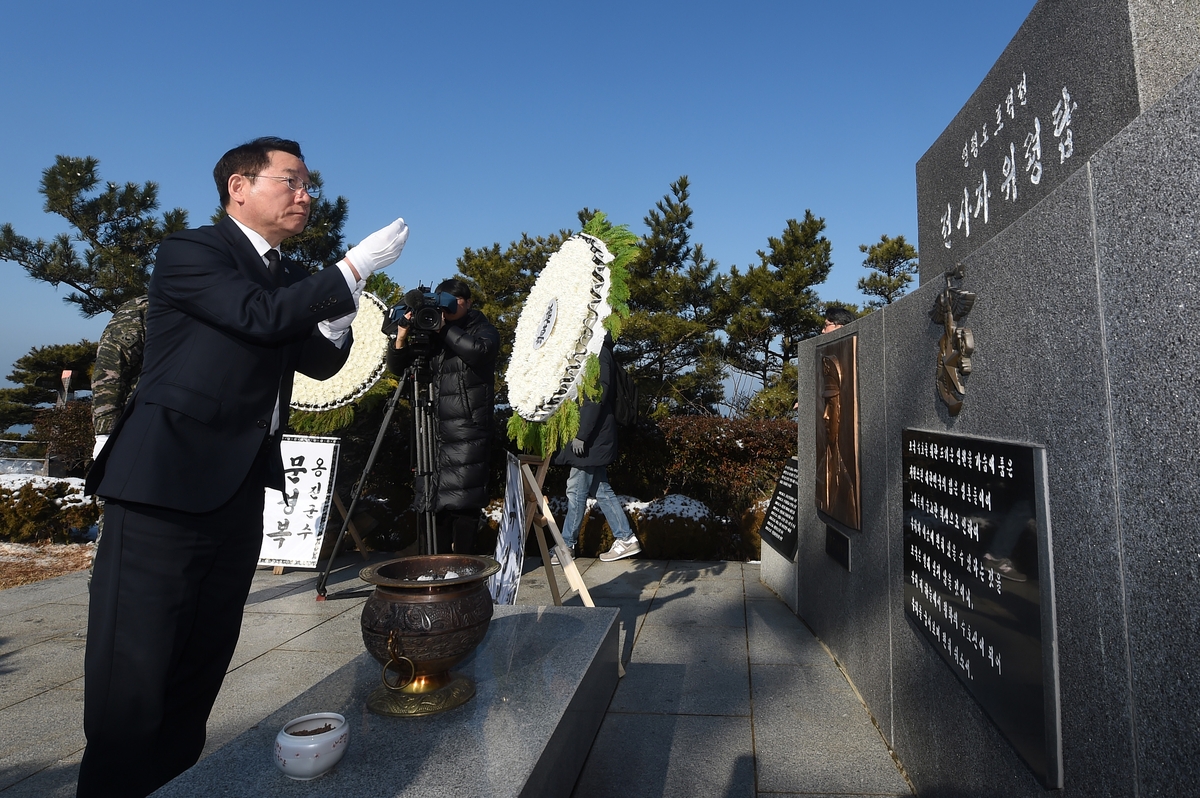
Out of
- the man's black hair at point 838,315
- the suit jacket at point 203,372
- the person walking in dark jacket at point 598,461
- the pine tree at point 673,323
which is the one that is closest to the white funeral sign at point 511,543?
the person walking in dark jacket at point 598,461

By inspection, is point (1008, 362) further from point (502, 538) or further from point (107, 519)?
point (502, 538)

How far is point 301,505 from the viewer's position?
18.8 feet

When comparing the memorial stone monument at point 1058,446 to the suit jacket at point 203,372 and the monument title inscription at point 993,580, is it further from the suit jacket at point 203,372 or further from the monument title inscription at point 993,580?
the suit jacket at point 203,372

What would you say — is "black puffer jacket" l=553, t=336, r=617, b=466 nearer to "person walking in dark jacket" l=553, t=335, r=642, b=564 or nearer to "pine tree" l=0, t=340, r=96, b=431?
"person walking in dark jacket" l=553, t=335, r=642, b=564

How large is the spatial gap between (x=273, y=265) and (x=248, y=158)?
1.09ft

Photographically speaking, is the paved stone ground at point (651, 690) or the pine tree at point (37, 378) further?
the pine tree at point (37, 378)

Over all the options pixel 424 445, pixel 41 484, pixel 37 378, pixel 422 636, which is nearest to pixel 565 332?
pixel 424 445

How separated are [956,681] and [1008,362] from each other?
1007mm

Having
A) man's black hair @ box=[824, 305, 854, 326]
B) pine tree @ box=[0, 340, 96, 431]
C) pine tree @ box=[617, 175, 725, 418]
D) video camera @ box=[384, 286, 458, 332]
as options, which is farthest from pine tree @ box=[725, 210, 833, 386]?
pine tree @ box=[0, 340, 96, 431]

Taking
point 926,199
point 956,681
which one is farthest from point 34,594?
point 926,199

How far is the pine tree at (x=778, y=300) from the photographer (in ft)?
56.3

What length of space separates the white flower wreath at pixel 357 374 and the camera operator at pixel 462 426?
5.45ft

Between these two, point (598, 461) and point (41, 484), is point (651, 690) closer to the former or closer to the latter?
point (598, 461)

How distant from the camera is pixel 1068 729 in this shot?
4.75 ft
